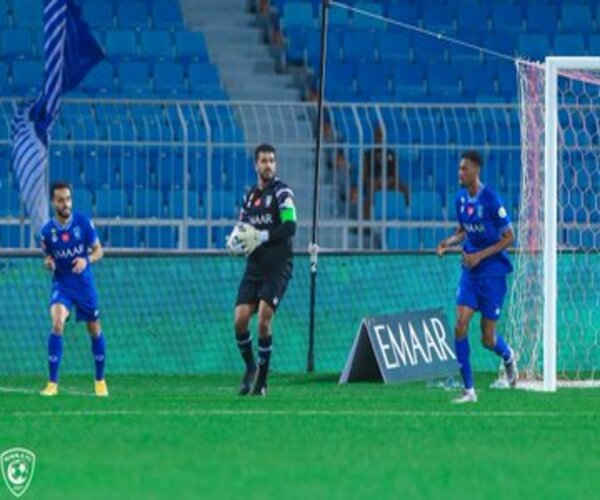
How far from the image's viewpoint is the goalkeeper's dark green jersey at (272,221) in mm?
19422

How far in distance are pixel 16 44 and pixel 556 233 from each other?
950 cm

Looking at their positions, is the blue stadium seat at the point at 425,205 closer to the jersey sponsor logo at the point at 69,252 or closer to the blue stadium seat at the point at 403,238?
the blue stadium seat at the point at 403,238

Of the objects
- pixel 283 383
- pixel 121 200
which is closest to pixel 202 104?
pixel 121 200

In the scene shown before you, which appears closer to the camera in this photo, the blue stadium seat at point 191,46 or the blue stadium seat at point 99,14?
the blue stadium seat at point 191,46

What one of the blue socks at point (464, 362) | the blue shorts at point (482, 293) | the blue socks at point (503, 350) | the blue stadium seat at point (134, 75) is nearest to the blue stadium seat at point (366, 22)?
the blue stadium seat at point (134, 75)

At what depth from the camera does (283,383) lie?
22203 millimetres

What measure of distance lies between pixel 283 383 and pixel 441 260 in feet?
9.54

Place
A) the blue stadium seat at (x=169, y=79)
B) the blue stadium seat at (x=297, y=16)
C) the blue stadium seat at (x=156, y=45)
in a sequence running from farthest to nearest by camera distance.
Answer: the blue stadium seat at (x=297, y=16) → the blue stadium seat at (x=156, y=45) → the blue stadium seat at (x=169, y=79)

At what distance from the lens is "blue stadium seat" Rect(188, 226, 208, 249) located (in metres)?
24.1

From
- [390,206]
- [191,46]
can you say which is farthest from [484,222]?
[191,46]

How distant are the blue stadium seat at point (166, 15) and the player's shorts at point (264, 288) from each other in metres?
10.3

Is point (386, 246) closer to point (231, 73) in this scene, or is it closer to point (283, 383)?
point (283, 383)

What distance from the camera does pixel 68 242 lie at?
19.7 metres

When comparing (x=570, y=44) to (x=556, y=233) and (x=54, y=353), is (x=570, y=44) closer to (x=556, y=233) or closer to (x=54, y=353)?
(x=556, y=233)
